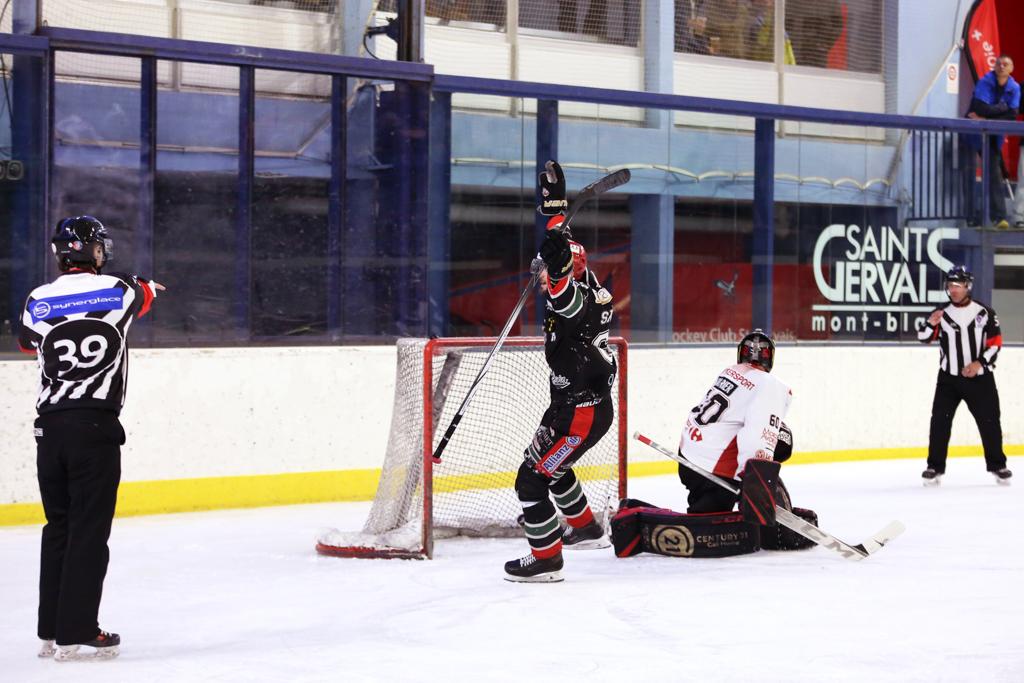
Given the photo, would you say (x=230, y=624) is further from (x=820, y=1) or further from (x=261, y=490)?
(x=820, y=1)

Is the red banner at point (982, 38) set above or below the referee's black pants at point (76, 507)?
above

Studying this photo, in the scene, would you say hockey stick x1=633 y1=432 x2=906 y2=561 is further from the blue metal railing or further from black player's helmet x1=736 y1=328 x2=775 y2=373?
the blue metal railing

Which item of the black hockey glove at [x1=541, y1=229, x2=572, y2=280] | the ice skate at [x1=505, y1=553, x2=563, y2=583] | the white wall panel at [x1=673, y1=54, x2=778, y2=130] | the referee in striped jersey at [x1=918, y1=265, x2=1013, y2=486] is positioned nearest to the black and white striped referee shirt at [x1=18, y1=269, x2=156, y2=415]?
the black hockey glove at [x1=541, y1=229, x2=572, y2=280]

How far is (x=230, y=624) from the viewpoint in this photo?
13.3ft

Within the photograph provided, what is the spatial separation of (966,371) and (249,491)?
3891mm

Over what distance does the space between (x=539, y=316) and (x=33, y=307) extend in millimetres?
4491

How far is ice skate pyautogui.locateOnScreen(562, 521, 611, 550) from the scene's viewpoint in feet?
17.3

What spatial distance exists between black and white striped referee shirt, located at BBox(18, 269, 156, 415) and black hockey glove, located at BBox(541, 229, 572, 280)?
136 cm

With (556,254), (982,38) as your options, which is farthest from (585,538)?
(982,38)

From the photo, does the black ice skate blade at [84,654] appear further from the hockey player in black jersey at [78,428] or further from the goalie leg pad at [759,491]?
the goalie leg pad at [759,491]

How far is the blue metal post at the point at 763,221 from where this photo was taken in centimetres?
859

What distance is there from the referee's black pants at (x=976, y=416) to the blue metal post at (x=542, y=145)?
2.29 meters

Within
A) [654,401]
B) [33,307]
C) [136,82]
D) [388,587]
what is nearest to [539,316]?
[654,401]

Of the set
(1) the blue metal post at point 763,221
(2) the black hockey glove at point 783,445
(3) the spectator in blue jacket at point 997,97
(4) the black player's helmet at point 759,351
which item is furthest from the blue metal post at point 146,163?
(3) the spectator in blue jacket at point 997,97
